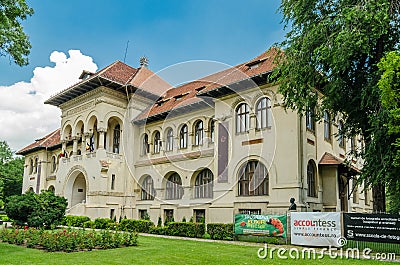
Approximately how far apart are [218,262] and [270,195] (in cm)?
1024

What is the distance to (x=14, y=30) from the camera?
13195 millimetres

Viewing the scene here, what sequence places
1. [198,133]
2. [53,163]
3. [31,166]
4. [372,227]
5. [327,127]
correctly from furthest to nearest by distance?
1. [31,166]
2. [53,163]
3. [198,133]
4. [327,127]
5. [372,227]

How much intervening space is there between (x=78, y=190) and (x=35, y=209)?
40.6ft

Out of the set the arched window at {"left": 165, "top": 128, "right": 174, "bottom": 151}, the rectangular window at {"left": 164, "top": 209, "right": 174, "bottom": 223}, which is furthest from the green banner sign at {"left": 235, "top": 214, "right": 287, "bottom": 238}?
the arched window at {"left": 165, "top": 128, "right": 174, "bottom": 151}

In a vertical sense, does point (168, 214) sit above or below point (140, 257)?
above

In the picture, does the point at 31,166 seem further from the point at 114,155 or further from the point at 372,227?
the point at 372,227

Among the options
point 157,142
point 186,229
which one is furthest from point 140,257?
point 157,142

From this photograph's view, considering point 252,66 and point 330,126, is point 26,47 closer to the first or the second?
point 252,66

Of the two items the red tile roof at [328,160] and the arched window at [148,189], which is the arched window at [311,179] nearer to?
the red tile roof at [328,160]

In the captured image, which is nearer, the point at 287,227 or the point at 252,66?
the point at 287,227

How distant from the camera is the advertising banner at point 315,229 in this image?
15258mm

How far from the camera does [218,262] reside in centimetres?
1121

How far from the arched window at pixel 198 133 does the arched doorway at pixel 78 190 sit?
1201cm

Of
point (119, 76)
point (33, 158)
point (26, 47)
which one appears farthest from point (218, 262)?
point (33, 158)
